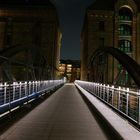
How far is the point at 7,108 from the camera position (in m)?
12.8

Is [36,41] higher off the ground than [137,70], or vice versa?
[36,41]

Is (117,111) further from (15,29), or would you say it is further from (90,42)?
(15,29)

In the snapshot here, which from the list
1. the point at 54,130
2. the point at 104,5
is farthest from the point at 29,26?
the point at 54,130

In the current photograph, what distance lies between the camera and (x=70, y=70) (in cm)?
15125

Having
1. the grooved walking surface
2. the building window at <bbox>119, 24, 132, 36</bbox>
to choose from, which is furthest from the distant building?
the grooved walking surface

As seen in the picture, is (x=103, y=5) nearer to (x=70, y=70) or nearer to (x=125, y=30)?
(x=125, y=30)

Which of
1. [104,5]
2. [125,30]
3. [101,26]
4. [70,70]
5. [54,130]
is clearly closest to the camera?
[54,130]

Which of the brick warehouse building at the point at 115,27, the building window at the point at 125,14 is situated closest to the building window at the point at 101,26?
the brick warehouse building at the point at 115,27

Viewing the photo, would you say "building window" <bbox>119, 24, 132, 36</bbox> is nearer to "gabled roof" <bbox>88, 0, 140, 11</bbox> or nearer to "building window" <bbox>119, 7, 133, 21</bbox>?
"building window" <bbox>119, 7, 133, 21</bbox>

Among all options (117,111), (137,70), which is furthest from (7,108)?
(137,70)

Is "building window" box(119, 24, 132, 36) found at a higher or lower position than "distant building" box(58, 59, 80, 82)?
higher

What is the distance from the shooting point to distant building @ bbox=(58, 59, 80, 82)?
147875 millimetres

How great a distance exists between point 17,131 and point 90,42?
69.6 metres

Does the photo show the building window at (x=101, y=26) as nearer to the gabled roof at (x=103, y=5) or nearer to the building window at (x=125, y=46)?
the gabled roof at (x=103, y=5)
